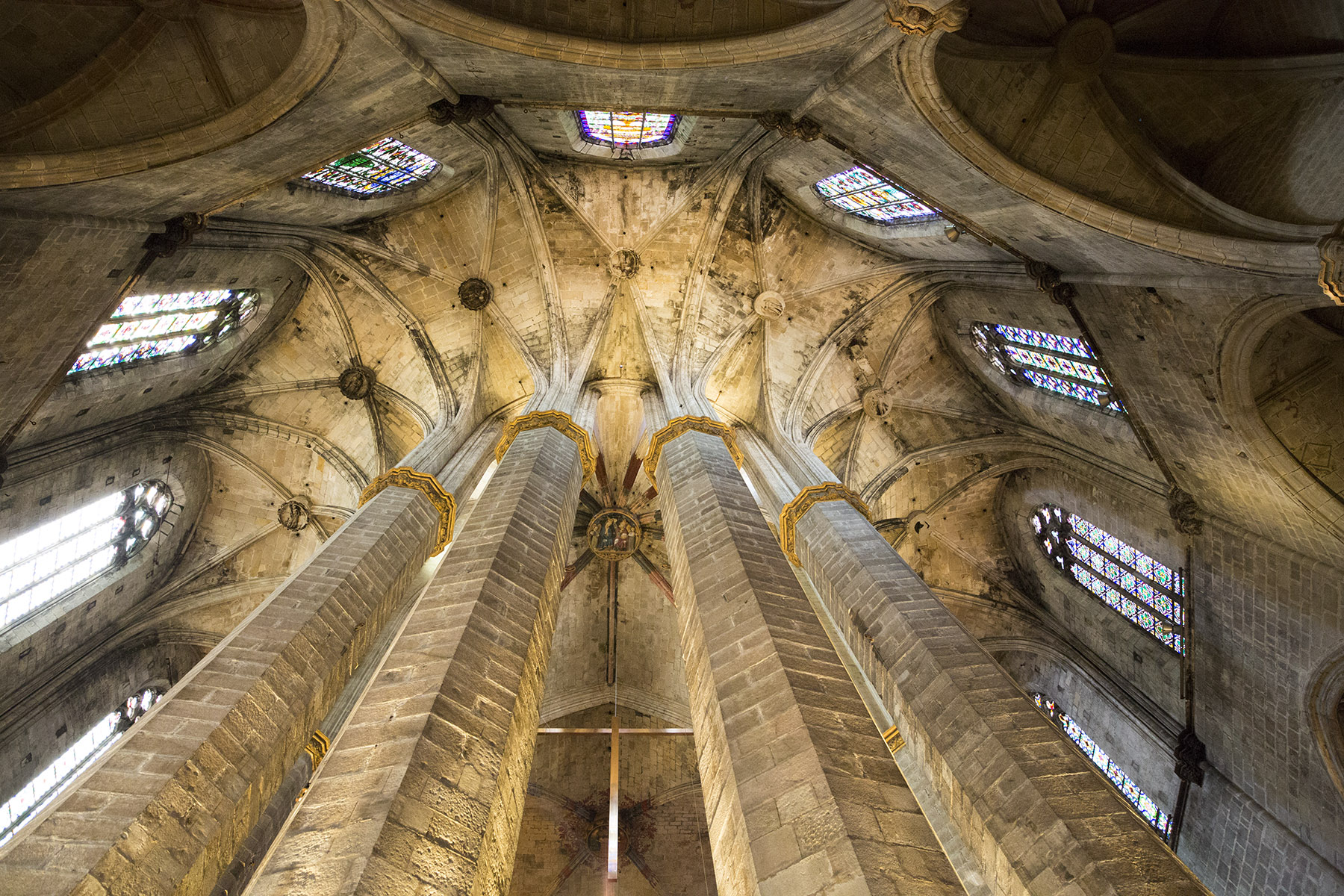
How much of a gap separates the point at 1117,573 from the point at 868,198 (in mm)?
7911

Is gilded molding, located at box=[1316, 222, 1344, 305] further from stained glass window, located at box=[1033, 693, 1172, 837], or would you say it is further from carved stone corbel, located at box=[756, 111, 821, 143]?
stained glass window, located at box=[1033, 693, 1172, 837]

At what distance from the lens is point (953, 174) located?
8805 mm

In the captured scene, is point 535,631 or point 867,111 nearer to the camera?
point 535,631

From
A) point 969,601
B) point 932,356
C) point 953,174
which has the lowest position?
point 953,174

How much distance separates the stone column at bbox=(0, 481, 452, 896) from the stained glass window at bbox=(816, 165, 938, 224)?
9.63 m

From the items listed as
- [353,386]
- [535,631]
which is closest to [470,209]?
[353,386]

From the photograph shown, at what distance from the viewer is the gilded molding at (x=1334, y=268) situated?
6.26m

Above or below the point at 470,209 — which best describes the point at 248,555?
below

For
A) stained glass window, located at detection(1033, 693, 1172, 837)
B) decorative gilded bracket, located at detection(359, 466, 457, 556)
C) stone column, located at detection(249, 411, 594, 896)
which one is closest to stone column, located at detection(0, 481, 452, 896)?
stone column, located at detection(249, 411, 594, 896)

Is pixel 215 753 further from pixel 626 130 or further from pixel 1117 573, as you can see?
pixel 1117 573

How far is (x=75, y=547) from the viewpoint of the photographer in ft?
39.0

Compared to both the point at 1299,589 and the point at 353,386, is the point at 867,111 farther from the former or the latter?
the point at 353,386

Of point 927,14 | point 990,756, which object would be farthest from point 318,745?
point 927,14

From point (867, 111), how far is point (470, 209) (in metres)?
7.86
